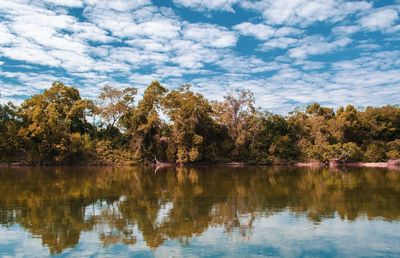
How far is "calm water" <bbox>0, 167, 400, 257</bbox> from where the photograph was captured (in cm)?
970

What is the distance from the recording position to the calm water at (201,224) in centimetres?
970

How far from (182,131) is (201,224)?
37177 millimetres

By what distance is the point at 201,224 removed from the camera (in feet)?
40.9

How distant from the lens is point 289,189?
853 inches

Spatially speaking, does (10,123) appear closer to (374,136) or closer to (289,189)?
(289,189)

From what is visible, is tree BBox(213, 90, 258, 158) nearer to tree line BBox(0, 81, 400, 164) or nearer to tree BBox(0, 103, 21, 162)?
tree line BBox(0, 81, 400, 164)

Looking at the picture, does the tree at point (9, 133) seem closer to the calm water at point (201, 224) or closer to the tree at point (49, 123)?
the tree at point (49, 123)

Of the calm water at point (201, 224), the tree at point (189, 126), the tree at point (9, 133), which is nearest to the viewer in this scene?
the calm water at point (201, 224)

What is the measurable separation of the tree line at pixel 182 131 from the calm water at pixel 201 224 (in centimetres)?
2939

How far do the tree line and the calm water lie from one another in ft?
96.4

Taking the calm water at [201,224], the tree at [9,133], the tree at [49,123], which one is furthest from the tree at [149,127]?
the calm water at [201,224]

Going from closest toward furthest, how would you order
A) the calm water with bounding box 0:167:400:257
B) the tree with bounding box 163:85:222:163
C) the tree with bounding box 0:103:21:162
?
the calm water with bounding box 0:167:400:257 < the tree with bounding box 0:103:21:162 < the tree with bounding box 163:85:222:163

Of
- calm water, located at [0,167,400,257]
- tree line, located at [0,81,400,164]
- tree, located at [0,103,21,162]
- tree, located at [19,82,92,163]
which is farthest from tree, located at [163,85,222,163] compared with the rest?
calm water, located at [0,167,400,257]

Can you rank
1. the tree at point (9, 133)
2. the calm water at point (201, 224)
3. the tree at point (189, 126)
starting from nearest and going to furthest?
the calm water at point (201, 224) → the tree at point (9, 133) → the tree at point (189, 126)
